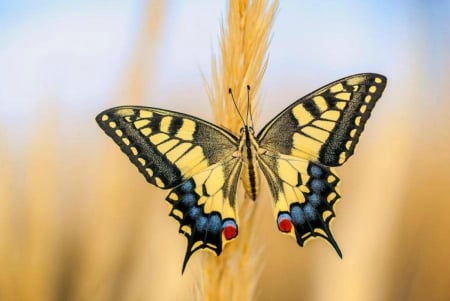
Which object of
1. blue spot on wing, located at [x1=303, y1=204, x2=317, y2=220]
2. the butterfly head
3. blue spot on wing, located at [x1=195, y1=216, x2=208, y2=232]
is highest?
the butterfly head

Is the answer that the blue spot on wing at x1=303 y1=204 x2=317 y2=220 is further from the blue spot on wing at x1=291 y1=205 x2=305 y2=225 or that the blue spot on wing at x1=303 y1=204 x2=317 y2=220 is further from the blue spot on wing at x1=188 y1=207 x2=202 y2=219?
the blue spot on wing at x1=188 y1=207 x2=202 y2=219

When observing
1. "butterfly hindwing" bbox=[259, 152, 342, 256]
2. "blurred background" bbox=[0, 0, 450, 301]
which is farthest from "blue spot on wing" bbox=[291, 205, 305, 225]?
"blurred background" bbox=[0, 0, 450, 301]

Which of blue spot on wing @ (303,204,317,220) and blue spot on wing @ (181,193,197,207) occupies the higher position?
blue spot on wing @ (303,204,317,220)

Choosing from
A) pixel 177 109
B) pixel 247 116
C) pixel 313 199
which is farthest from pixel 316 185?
pixel 177 109

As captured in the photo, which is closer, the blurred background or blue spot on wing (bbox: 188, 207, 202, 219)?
blue spot on wing (bbox: 188, 207, 202, 219)

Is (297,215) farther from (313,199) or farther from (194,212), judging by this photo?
(194,212)

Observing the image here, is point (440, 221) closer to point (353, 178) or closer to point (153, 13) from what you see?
point (353, 178)
